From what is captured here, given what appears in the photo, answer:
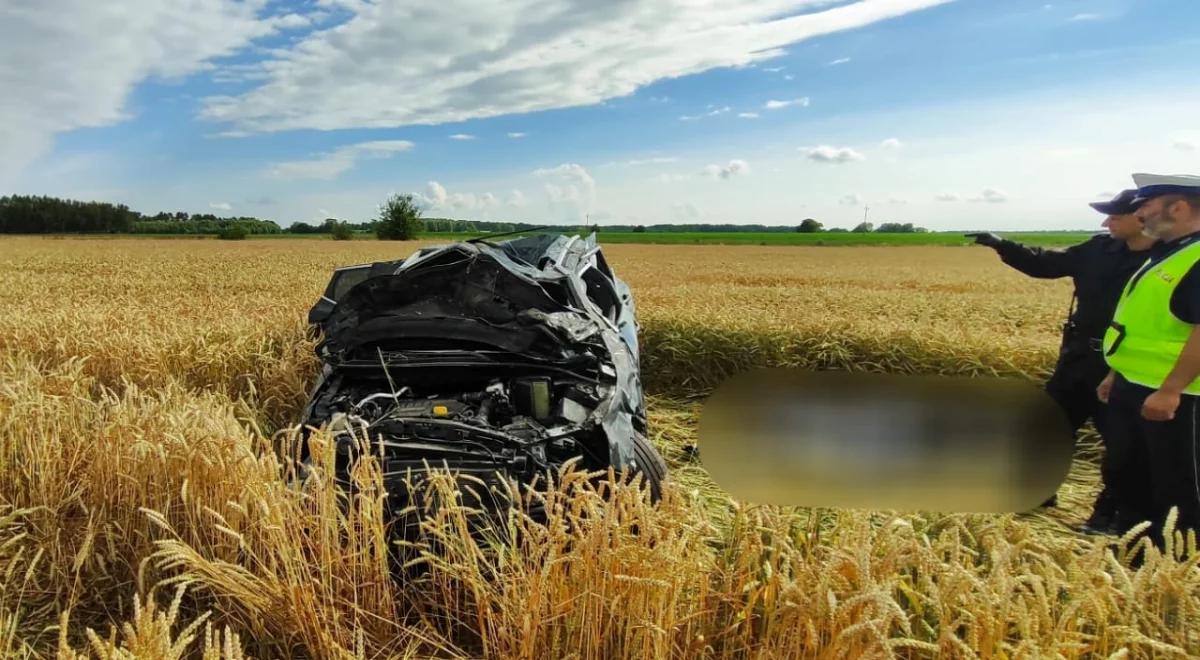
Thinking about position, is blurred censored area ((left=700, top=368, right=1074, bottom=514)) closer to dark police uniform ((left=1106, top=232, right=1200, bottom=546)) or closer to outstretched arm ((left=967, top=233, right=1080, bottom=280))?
dark police uniform ((left=1106, top=232, right=1200, bottom=546))

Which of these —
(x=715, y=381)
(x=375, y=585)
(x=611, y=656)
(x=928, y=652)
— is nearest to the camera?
(x=928, y=652)

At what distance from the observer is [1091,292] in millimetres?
4176

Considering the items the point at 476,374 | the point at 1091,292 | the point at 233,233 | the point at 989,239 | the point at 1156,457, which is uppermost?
the point at 233,233

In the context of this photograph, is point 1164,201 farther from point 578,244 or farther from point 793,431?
point 578,244

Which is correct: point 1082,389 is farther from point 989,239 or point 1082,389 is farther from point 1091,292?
point 989,239

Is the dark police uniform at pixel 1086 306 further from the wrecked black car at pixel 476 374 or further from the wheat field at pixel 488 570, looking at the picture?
the wrecked black car at pixel 476 374

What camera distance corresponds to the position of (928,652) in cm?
188

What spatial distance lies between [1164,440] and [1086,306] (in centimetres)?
135

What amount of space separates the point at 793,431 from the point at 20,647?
3.80 meters

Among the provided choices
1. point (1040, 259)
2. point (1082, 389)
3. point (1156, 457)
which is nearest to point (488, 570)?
point (1156, 457)

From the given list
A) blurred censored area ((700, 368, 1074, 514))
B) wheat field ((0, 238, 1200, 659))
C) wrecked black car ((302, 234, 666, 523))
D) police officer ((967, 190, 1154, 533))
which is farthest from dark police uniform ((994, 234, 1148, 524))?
wrecked black car ((302, 234, 666, 523))

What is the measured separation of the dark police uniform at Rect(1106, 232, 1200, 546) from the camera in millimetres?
2938

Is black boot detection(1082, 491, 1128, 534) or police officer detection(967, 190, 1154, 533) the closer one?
police officer detection(967, 190, 1154, 533)

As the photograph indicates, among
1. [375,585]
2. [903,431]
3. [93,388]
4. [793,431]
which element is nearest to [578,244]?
[793,431]
